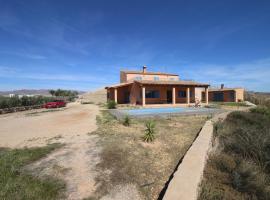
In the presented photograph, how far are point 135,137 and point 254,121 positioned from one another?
27.8 feet

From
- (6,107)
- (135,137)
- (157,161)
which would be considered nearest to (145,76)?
(6,107)

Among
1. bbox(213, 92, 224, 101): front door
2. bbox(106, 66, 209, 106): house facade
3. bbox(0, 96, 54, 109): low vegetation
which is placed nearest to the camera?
bbox(0, 96, 54, 109): low vegetation

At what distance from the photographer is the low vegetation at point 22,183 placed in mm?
3969

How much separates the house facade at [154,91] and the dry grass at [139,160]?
14515mm

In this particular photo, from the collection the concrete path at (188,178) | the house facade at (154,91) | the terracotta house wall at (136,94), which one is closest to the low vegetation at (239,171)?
the concrete path at (188,178)

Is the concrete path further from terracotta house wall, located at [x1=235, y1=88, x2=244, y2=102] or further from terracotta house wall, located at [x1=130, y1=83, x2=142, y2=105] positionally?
terracotta house wall, located at [x1=235, y1=88, x2=244, y2=102]

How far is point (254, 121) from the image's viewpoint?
1205cm

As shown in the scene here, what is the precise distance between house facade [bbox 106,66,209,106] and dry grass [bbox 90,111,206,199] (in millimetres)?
14515

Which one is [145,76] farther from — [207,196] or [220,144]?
[207,196]

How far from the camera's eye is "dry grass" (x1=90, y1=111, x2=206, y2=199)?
178 inches

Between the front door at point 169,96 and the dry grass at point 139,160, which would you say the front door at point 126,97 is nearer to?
the front door at point 169,96

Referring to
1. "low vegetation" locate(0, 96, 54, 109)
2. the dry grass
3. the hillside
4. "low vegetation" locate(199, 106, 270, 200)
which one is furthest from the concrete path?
the hillside

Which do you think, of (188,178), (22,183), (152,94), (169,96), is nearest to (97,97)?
(152,94)

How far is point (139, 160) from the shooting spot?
5.99 m
